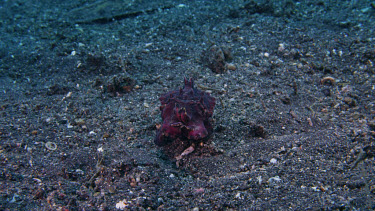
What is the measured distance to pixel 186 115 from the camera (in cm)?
258

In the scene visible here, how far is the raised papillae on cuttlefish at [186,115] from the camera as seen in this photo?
2.63 m

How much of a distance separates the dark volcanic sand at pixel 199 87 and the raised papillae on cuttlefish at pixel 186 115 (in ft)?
1.36

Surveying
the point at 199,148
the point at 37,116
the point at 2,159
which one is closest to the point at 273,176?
the point at 199,148

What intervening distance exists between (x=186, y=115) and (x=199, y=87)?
167 centimetres

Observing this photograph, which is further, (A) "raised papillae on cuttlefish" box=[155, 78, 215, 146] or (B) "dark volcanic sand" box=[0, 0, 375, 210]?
(A) "raised papillae on cuttlefish" box=[155, 78, 215, 146]

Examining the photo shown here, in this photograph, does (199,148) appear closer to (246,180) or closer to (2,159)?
(246,180)

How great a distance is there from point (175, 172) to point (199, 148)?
45cm

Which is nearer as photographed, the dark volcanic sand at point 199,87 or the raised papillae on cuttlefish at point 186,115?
the dark volcanic sand at point 199,87

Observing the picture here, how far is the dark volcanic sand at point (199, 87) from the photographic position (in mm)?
2510

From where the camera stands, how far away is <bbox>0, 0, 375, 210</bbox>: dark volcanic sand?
2510 mm

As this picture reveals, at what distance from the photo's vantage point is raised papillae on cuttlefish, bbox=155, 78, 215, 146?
2.63 metres

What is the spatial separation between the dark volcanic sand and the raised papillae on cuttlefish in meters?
0.41

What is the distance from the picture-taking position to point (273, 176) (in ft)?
8.62

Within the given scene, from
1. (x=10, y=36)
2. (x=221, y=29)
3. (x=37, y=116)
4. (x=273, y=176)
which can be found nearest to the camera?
(x=273, y=176)
